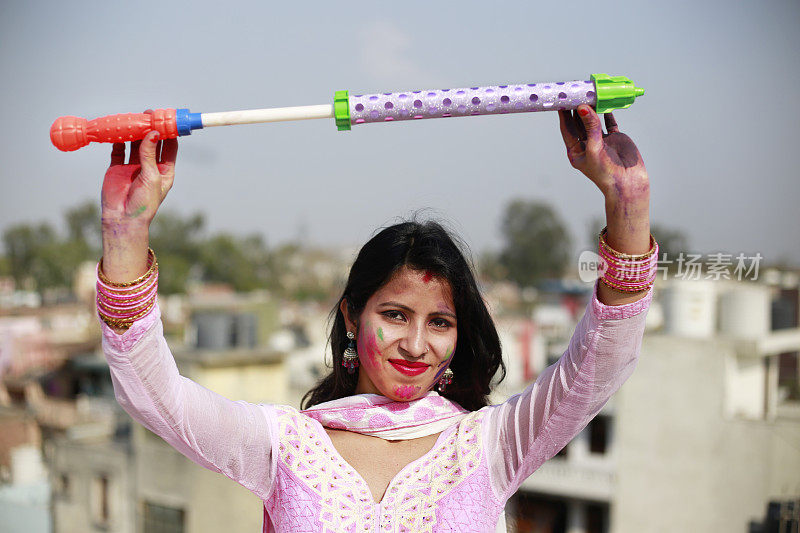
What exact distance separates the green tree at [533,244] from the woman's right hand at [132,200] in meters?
45.4

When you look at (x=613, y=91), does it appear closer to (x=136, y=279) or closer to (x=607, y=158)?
(x=607, y=158)

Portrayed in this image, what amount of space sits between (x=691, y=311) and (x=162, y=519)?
10.7 m

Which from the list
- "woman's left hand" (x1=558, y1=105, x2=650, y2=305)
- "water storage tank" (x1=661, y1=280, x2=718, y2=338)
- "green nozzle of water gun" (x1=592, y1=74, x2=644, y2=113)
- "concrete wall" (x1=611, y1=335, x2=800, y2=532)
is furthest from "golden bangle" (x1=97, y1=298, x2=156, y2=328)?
"water storage tank" (x1=661, y1=280, x2=718, y2=338)

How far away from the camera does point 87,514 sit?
16000mm

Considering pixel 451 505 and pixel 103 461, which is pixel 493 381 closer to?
pixel 451 505

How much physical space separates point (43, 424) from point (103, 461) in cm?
888

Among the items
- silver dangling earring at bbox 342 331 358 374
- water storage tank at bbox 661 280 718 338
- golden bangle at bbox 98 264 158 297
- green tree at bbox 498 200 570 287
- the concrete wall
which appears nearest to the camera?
golden bangle at bbox 98 264 158 297

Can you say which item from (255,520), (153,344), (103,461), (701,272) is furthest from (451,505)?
(103,461)

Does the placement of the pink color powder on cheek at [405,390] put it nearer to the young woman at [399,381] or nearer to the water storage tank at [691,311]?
the young woman at [399,381]

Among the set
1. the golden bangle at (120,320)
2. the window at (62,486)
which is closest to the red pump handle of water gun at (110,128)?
the golden bangle at (120,320)

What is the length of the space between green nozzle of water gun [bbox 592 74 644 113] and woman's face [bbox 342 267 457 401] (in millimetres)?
682

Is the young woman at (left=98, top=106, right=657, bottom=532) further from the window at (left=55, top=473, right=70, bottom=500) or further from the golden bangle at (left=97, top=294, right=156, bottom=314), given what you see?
the window at (left=55, top=473, right=70, bottom=500)

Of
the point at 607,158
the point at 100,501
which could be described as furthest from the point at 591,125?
the point at 100,501

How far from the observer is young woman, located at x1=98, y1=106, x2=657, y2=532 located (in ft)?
5.64
